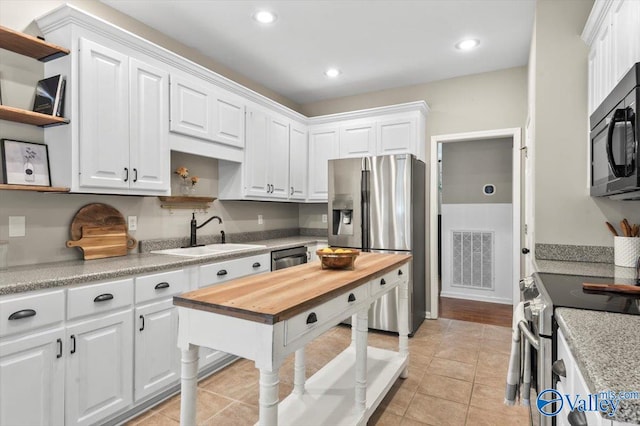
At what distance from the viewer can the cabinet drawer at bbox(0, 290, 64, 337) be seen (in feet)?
5.26

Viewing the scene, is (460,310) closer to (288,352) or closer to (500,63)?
(500,63)

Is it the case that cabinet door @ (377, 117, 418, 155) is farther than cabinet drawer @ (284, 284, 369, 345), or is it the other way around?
cabinet door @ (377, 117, 418, 155)

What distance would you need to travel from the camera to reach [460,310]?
4523 millimetres

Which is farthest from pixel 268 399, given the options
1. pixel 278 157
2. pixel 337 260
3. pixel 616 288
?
pixel 278 157

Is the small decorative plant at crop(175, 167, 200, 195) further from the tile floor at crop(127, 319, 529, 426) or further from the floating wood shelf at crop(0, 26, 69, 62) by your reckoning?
the tile floor at crop(127, 319, 529, 426)

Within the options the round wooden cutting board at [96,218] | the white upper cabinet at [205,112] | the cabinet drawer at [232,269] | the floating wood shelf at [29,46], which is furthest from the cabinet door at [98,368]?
the floating wood shelf at [29,46]

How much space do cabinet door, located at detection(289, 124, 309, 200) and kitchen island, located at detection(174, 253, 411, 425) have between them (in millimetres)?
2050

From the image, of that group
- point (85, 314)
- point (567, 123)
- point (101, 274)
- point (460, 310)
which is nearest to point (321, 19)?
point (567, 123)

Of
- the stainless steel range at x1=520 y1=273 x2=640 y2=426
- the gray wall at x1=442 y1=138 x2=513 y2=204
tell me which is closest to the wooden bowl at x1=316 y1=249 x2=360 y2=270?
the stainless steel range at x1=520 y1=273 x2=640 y2=426

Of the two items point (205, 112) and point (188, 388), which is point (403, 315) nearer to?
point (188, 388)

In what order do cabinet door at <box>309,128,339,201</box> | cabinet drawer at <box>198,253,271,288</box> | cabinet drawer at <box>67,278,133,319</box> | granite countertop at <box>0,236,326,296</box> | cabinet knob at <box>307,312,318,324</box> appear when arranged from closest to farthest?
cabinet knob at <box>307,312,318,324</box> < granite countertop at <box>0,236,326,296</box> < cabinet drawer at <box>67,278,133,319</box> < cabinet drawer at <box>198,253,271,288</box> < cabinet door at <box>309,128,339,201</box>

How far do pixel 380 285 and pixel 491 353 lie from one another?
1711 mm

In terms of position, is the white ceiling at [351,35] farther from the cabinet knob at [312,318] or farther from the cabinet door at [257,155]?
the cabinet knob at [312,318]

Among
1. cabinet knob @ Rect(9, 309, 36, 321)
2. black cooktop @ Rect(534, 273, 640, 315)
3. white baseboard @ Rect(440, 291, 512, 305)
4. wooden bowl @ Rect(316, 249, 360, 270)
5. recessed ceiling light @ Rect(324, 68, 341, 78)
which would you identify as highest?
recessed ceiling light @ Rect(324, 68, 341, 78)
